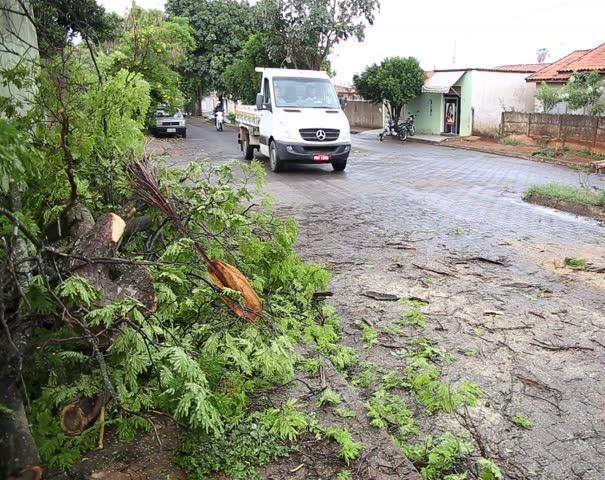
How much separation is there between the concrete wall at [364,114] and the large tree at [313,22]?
901 cm

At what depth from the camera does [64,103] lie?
14.0 ft

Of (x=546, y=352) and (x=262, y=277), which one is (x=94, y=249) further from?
(x=546, y=352)

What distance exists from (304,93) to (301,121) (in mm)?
1431

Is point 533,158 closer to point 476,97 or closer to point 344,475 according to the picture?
point 476,97

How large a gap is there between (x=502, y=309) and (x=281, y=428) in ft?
10.4

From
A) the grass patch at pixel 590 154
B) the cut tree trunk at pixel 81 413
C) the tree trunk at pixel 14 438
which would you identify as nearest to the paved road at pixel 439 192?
the grass patch at pixel 590 154

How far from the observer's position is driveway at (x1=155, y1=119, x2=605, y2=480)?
3584 millimetres

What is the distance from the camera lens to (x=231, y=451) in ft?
9.71

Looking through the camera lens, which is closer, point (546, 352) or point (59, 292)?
point (59, 292)

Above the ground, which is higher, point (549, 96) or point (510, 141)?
point (549, 96)

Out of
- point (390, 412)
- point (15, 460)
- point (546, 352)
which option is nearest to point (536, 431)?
point (390, 412)

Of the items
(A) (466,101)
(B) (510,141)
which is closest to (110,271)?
(B) (510,141)

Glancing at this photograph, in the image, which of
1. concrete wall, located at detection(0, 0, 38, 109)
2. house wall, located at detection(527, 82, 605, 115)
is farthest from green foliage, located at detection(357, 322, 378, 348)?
house wall, located at detection(527, 82, 605, 115)

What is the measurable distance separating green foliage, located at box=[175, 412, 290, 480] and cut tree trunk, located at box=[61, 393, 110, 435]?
0.50m
